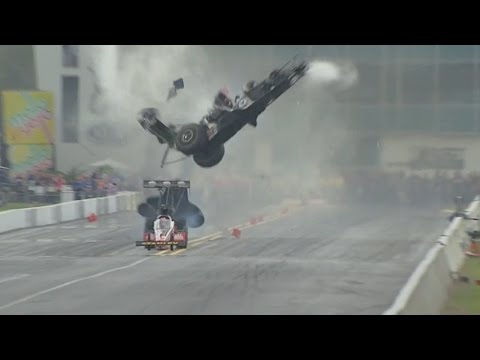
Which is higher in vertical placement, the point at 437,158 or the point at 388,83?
the point at 388,83

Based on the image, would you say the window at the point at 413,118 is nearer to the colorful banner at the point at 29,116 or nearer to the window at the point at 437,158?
the window at the point at 437,158

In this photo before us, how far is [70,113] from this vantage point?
1152 inches

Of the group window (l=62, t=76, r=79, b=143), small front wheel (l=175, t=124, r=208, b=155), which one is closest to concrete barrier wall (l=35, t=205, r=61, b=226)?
window (l=62, t=76, r=79, b=143)

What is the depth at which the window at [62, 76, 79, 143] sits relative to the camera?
28875 mm

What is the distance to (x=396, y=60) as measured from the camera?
27.4 metres

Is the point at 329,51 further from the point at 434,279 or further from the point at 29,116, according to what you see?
the point at 434,279

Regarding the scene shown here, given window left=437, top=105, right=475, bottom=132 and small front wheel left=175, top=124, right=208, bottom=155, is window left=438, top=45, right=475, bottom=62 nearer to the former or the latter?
window left=437, top=105, right=475, bottom=132

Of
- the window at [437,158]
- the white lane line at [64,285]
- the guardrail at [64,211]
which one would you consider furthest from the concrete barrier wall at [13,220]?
the window at [437,158]

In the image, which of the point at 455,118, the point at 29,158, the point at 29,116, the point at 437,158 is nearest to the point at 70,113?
the point at 29,116

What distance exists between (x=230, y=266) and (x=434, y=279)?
7373 mm

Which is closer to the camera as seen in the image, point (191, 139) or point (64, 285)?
point (64, 285)

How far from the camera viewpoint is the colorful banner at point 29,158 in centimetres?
2964
